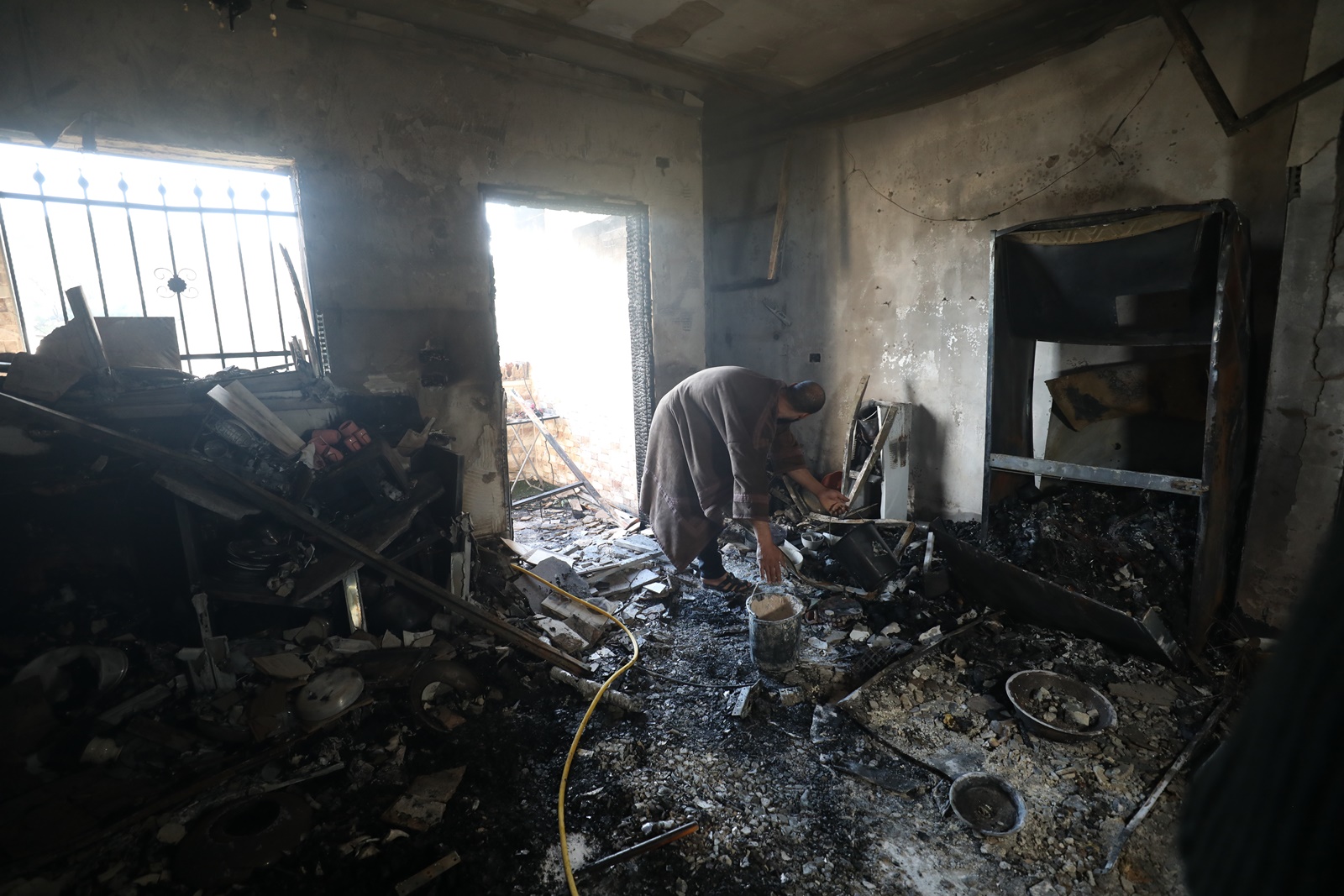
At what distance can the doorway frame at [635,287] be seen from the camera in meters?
4.95

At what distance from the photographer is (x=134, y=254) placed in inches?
146

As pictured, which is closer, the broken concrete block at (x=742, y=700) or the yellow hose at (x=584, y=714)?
the yellow hose at (x=584, y=714)

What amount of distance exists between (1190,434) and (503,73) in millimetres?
5404

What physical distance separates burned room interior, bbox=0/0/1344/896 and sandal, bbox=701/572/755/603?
40 mm

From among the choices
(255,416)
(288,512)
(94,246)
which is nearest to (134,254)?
(94,246)

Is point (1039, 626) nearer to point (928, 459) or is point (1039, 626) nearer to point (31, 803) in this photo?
point (928, 459)

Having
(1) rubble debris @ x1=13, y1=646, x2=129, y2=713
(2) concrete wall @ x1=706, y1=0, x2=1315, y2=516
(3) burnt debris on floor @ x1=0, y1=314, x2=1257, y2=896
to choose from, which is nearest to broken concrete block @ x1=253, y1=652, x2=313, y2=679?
(3) burnt debris on floor @ x1=0, y1=314, x2=1257, y2=896

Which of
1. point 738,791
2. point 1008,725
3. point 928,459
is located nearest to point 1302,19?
point 928,459

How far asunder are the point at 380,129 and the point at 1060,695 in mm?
5378

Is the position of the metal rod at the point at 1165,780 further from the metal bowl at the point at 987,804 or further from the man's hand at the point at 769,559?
the man's hand at the point at 769,559

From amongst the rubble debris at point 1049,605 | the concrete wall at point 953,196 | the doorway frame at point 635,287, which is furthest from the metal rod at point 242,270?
the rubble debris at point 1049,605

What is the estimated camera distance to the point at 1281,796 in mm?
571

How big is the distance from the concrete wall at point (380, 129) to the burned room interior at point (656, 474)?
0.09 feet

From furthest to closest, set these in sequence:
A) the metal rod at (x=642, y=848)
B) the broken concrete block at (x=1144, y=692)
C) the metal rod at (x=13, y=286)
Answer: the metal rod at (x=13, y=286) < the broken concrete block at (x=1144, y=692) < the metal rod at (x=642, y=848)
